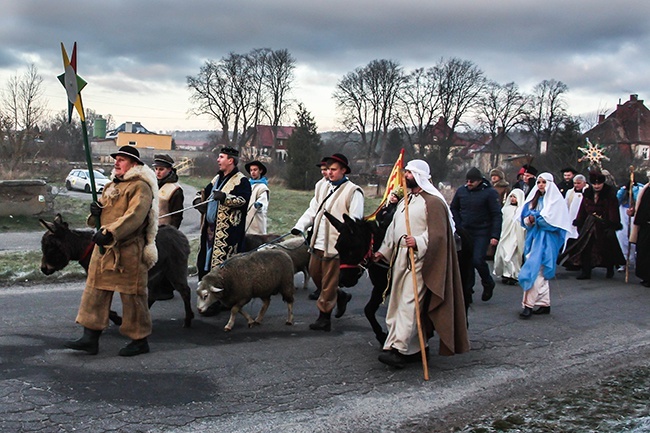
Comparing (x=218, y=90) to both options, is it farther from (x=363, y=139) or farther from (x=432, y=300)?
(x=432, y=300)

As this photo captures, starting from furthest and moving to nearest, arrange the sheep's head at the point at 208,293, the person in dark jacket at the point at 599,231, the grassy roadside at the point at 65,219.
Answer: the person in dark jacket at the point at 599,231 < the grassy roadside at the point at 65,219 < the sheep's head at the point at 208,293

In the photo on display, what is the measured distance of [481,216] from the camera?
372 inches

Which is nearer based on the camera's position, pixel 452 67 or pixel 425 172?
pixel 425 172

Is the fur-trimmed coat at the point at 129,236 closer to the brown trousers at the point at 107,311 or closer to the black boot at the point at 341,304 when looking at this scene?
the brown trousers at the point at 107,311

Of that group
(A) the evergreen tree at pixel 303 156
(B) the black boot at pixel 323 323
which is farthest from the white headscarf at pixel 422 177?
(A) the evergreen tree at pixel 303 156

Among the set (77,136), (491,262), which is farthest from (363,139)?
(491,262)

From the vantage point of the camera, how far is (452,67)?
5769 cm

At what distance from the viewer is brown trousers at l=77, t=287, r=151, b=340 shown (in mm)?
6105

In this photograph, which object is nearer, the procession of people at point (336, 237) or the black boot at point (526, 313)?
the procession of people at point (336, 237)

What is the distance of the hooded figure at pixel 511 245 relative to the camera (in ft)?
37.3

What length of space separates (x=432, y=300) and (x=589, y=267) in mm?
7062

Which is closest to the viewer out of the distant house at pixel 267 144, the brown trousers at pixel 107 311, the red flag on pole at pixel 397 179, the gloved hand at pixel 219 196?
the brown trousers at pixel 107 311

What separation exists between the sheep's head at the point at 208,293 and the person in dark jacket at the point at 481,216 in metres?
3.80

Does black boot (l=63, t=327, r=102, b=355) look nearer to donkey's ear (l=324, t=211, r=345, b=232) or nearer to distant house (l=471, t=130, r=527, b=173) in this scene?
donkey's ear (l=324, t=211, r=345, b=232)
